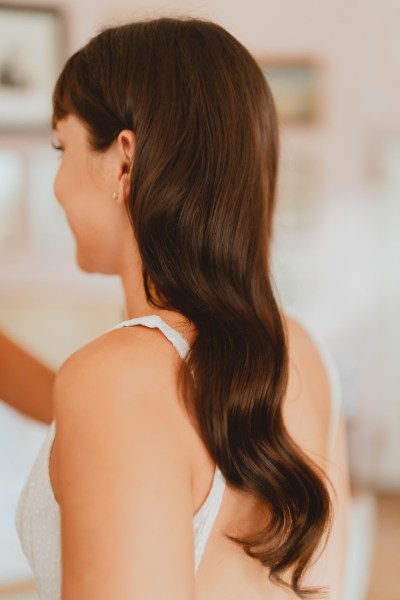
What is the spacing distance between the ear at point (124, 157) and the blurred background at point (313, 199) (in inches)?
79.0

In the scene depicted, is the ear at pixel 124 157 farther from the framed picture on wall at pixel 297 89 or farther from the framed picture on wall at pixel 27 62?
the framed picture on wall at pixel 297 89

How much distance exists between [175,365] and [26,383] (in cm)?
54

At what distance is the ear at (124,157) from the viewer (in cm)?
79

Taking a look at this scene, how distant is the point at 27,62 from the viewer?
2.77 m

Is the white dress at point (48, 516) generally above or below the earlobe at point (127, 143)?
below

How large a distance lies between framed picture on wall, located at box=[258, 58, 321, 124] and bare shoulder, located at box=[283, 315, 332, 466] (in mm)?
2396

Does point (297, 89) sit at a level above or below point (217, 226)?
above

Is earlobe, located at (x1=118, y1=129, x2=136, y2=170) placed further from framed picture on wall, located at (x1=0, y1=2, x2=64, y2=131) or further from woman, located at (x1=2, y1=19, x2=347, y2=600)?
framed picture on wall, located at (x1=0, y1=2, x2=64, y2=131)

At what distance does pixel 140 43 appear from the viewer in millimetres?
825

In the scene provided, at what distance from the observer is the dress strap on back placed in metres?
0.73

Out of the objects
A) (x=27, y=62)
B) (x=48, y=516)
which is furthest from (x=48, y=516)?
(x=27, y=62)

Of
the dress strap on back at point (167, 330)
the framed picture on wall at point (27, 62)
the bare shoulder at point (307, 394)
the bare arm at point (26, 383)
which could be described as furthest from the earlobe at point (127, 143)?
→ the framed picture on wall at point (27, 62)

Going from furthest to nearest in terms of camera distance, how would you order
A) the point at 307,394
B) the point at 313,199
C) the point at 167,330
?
the point at 313,199, the point at 307,394, the point at 167,330

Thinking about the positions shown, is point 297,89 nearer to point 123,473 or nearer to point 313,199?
point 313,199
